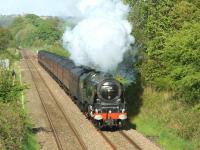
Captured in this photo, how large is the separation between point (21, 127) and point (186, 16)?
17.0 m

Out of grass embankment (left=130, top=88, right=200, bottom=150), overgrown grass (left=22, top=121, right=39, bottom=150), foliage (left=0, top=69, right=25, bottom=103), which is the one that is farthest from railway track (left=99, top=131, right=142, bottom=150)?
foliage (left=0, top=69, right=25, bottom=103)

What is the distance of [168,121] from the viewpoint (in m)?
24.3

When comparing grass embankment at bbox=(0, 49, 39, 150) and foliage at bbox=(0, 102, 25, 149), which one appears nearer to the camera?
foliage at bbox=(0, 102, 25, 149)

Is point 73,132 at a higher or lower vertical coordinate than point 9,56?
lower

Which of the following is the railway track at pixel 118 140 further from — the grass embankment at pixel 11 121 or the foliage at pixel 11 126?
the foliage at pixel 11 126

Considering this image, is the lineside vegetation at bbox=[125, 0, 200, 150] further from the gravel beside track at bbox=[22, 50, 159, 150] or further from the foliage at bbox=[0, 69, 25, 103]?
the foliage at bbox=[0, 69, 25, 103]

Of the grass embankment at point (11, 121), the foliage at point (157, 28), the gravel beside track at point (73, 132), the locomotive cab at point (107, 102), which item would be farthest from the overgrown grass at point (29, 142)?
the foliage at point (157, 28)

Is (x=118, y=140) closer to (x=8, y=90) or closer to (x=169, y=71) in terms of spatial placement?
(x=8, y=90)

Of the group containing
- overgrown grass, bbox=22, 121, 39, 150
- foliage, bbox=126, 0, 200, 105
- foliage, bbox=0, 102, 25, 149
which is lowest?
overgrown grass, bbox=22, 121, 39, 150

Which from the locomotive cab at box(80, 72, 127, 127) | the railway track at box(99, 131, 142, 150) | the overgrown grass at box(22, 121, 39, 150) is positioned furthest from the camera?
the locomotive cab at box(80, 72, 127, 127)

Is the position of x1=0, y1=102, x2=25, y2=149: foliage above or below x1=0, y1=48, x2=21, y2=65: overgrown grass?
above

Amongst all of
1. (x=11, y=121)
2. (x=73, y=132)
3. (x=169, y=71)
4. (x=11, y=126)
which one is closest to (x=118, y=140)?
(x=73, y=132)

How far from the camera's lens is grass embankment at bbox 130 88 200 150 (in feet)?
68.9

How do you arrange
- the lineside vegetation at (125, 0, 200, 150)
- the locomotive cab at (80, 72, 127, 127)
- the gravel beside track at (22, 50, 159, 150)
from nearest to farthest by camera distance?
the gravel beside track at (22, 50, 159, 150) < the lineside vegetation at (125, 0, 200, 150) < the locomotive cab at (80, 72, 127, 127)
